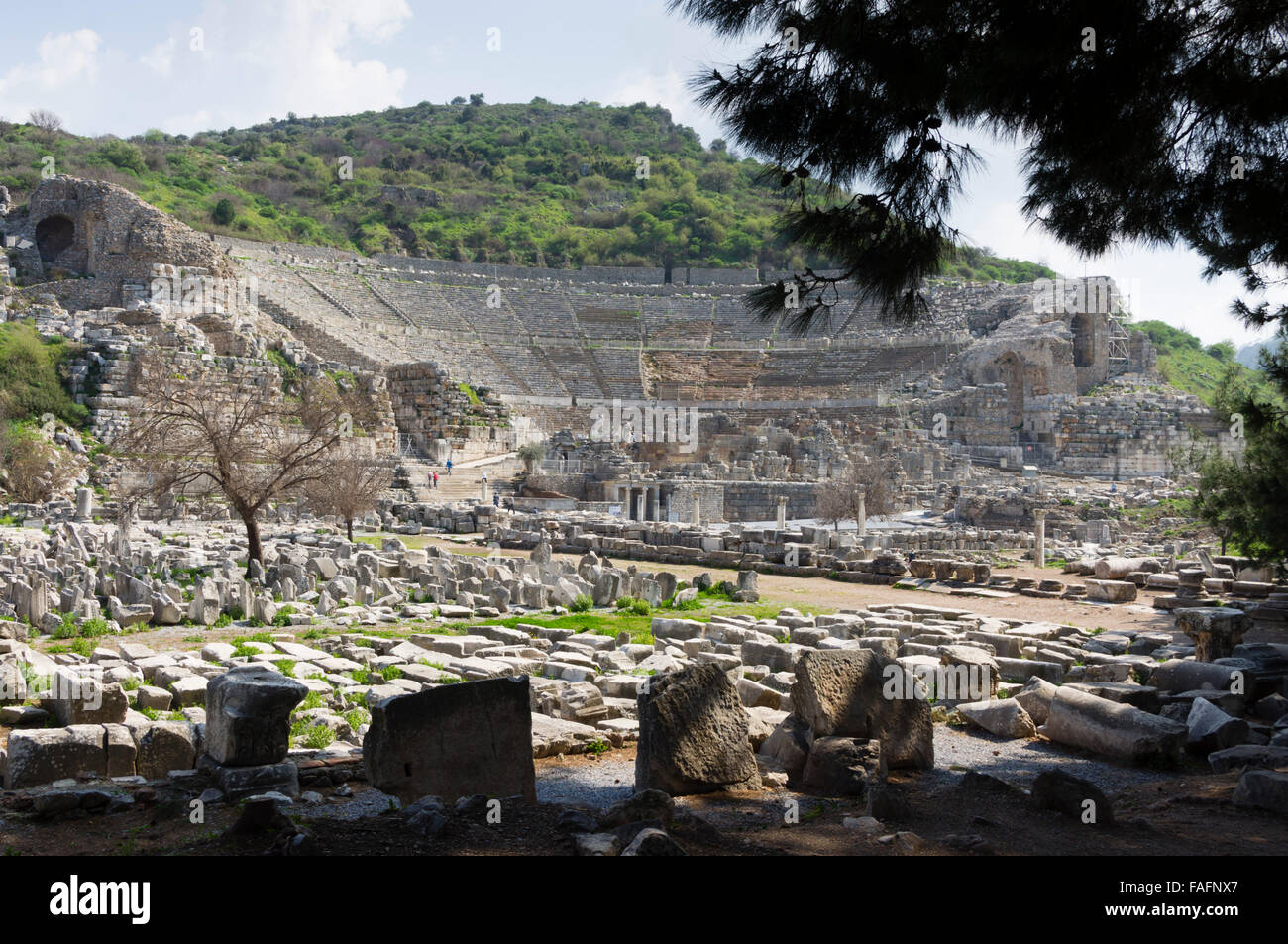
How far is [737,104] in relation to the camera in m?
5.78

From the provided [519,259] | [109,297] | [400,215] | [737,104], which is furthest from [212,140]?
[737,104]

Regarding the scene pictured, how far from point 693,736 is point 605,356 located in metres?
46.6

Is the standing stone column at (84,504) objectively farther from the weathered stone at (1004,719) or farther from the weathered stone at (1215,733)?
the weathered stone at (1215,733)

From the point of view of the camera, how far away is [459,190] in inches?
3228

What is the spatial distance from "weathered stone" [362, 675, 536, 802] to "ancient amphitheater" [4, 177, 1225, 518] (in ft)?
81.8

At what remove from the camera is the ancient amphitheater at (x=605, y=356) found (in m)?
35.6

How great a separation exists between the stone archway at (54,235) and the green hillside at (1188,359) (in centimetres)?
5100

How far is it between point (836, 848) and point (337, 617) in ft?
28.3

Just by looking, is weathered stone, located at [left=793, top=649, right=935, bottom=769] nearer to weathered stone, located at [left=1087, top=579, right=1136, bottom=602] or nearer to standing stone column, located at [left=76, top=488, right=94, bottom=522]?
weathered stone, located at [left=1087, top=579, right=1136, bottom=602]

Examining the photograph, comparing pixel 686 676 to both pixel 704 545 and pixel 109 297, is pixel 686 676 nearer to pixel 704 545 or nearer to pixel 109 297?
pixel 704 545

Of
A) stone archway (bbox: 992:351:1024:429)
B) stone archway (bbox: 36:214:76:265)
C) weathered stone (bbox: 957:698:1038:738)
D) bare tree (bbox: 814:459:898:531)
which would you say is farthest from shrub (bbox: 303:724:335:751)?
stone archway (bbox: 36:214:76:265)

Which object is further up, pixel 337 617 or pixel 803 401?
pixel 803 401

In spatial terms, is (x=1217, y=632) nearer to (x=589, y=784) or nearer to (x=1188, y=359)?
(x=589, y=784)

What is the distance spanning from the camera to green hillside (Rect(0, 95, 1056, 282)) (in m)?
64.5
